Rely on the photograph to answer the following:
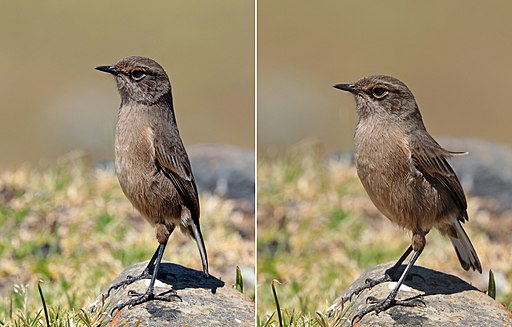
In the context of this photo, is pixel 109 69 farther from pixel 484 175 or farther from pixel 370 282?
pixel 484 175

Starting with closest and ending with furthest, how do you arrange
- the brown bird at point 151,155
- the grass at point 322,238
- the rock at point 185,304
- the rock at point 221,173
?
1. the rock at point 185,304
2. the brown bird at point 151,155
3. the grass at point 322,238
4. the rock at point 221,173

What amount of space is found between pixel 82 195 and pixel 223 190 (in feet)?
3.70

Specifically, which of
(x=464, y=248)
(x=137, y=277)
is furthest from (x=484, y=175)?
(x=137, y=277)

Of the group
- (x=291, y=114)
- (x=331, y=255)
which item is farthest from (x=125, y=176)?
(x=291, y=114)

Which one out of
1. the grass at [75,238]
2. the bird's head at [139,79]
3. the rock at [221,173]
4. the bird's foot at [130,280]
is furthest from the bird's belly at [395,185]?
the rock at [221,173]

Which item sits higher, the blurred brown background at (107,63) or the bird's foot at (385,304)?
the blurred brown background at (107,63)

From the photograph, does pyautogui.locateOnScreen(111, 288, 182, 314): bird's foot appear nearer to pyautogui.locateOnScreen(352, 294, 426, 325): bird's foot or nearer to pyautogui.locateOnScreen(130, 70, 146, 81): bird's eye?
pyautogui.locateOnScreen(352, 294, 426, 325): bird's foot

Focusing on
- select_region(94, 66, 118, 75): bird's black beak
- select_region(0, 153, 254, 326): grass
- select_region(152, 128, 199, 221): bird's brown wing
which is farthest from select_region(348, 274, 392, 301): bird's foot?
select_region(94, 66, 118, 75): bird's black beak

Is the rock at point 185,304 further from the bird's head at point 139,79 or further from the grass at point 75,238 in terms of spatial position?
the bird's head at point 139,79

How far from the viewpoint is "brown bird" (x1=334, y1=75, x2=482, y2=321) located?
5242 millimetres

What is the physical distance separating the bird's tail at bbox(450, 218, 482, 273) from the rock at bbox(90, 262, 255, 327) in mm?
1274

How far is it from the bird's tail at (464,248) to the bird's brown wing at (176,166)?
1505 mm

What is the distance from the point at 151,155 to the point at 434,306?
177 cm

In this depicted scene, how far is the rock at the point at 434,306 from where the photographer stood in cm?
516
